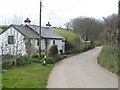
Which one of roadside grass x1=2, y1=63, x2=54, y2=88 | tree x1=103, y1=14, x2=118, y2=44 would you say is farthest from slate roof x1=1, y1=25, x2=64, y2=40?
roadside grass x1=2, y1=63, x2=54, y2=88

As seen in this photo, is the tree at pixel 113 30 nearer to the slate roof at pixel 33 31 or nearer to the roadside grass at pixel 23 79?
the roadside grass at pixel 23 79

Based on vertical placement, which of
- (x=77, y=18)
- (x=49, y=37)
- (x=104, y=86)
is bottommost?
(x=104, y=86)

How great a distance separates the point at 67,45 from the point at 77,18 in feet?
72.4

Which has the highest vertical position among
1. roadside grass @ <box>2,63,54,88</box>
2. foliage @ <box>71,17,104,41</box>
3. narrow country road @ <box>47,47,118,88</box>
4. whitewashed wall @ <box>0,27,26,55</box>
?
foliage @ <box>71,17,104,41</box>

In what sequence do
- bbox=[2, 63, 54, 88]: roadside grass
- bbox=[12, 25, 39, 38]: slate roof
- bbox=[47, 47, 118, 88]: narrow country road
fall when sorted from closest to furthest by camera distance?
bbox=[2, 63, 54, 88]: roadside grass → bbox=[47, 47, 118, 88]: narrow country road → bbox=[12, 25, 39, 38]: slate roof

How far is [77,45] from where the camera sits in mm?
46688

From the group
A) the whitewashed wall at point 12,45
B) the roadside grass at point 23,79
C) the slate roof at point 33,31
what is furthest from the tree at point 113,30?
the slate roof at point 33,31

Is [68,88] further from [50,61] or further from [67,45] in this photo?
[67,45]

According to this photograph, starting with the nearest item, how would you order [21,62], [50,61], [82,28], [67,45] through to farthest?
[21,62]
[50,61]
[67,45]
[82,28]

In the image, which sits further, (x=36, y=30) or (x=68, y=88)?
(x=36, y=30)

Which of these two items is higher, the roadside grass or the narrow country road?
the roadside grass

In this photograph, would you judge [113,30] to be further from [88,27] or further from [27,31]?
[88,27]

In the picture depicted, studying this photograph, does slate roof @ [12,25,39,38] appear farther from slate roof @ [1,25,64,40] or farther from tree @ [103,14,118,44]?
tree @ [103,14,118,44]

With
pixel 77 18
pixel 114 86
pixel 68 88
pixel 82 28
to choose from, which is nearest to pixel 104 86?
pixel 114 86
